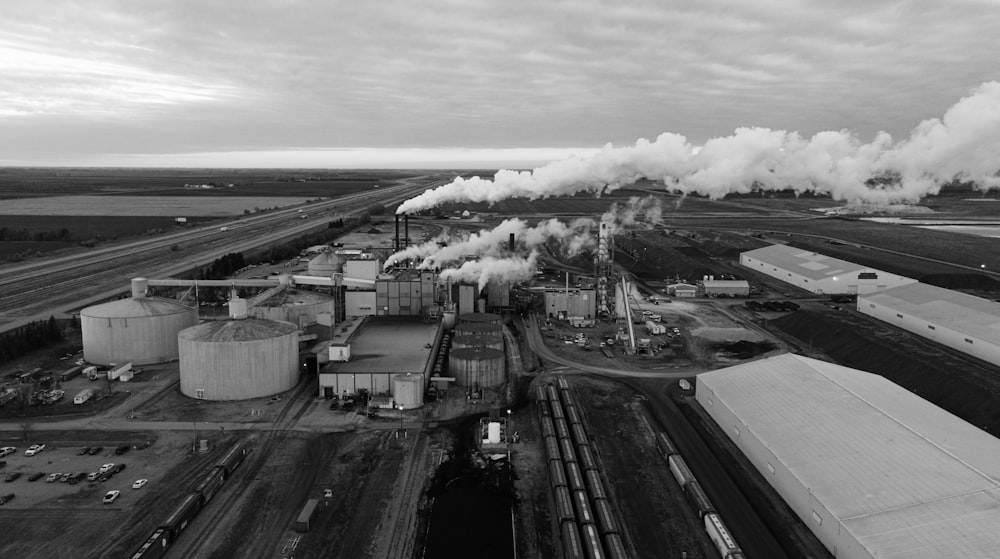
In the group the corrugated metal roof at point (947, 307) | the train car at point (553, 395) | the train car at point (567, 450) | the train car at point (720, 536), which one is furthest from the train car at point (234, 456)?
the corrugated metal roof at point (947, 307)

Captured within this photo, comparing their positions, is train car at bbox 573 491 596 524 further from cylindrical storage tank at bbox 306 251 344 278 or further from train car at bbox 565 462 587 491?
cylindrical storage tank at bbox 306 251 344 278

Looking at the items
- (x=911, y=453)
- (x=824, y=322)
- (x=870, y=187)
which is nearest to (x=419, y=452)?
(x=911, y=453)

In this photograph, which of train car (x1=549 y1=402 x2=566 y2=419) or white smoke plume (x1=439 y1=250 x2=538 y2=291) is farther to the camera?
white smoke plume (x1=439 y1=250 x2=538 y2=291)

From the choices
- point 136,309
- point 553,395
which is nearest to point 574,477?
point 553,395

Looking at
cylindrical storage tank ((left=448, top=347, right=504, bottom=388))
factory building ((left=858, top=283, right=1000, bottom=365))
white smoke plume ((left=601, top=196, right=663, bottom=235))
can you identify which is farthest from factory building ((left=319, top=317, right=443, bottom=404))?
white smoke plume ((left=601, top=196, right=663, bottom=235))

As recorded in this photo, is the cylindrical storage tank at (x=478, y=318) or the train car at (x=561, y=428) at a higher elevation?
the cylindrical storage tank at (x=478, y=318)

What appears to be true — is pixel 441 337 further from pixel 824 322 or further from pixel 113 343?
pixel 824 322

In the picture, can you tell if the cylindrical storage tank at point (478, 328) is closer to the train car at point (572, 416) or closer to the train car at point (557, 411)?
the train car at point (557, 411)
